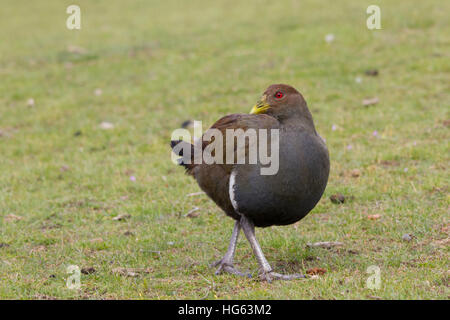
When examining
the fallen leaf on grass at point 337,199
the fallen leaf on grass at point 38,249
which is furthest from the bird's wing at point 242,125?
the fallen leaf on grass at point 38,249

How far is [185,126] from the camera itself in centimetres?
1097

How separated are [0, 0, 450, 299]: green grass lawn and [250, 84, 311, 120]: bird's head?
1365 millimetres

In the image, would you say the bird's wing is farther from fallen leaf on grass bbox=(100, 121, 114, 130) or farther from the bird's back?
fallen leaf on grass bbox=(100, 121, 114, 130)

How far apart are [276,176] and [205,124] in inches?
220

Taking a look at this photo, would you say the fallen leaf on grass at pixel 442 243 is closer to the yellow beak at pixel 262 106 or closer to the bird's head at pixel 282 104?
the bird's head at pixel 282 104

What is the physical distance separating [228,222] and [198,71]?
21.6ft

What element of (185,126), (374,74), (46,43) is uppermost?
(46,43)

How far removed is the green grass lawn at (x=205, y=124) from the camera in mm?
5887

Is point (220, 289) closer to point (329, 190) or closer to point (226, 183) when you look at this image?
point (226, 183)

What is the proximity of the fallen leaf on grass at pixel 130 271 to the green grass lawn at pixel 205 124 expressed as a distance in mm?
48

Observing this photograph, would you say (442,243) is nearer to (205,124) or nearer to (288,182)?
(288,182)

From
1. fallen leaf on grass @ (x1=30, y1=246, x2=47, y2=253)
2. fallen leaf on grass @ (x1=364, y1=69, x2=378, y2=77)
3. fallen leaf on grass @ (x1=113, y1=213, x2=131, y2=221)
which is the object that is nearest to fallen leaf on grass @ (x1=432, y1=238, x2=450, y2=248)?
fallen leaf on grass @ (x1=113, y1=213, x2=131, y2=221)

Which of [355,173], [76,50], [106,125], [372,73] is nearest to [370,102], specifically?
[372,73]
